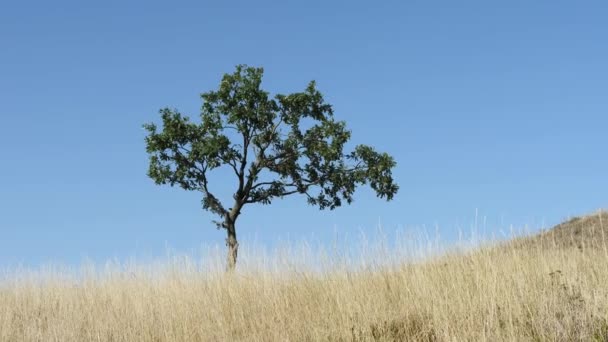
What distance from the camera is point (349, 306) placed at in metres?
8.90

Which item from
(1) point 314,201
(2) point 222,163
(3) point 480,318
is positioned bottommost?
(3) point 480,318

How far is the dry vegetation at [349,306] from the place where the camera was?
7.79 m

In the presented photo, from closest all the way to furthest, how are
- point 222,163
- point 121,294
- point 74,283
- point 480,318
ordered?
point 480,318
point 121,294
point 74,283
point 222,163

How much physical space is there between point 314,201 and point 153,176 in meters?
6.23

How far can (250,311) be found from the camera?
1051 cm

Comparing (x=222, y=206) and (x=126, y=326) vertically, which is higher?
(x=222, y=206)

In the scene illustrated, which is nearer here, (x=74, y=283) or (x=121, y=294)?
(x=121, y=294)

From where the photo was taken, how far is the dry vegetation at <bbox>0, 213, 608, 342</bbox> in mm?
7785

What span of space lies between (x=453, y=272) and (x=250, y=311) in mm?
3507

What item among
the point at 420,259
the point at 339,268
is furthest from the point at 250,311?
the point at 420,259

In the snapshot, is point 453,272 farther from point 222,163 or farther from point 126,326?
point 222,163

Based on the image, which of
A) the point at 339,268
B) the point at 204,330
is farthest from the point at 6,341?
the point at 339,268

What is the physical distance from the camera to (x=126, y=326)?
1075 cm

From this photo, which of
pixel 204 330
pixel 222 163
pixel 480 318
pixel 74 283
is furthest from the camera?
pixel 222 163
